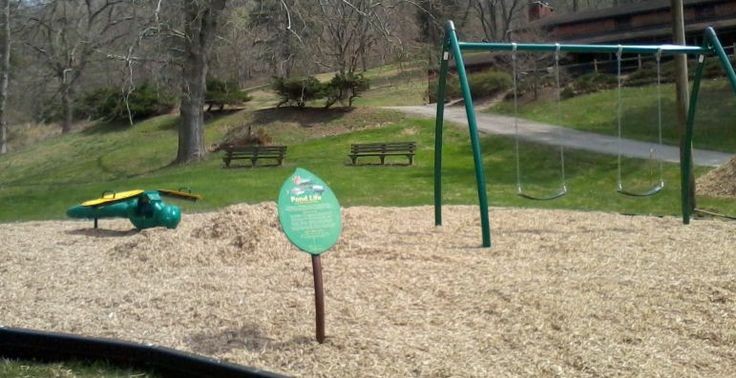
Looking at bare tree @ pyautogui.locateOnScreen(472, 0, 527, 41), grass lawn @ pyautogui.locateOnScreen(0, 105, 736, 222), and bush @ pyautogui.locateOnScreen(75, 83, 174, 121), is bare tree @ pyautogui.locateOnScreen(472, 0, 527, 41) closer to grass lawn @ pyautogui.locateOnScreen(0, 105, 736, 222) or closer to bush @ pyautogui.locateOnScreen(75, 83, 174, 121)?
bush @ pyautogui.locateOnScreen(75, 83, 174, 121)

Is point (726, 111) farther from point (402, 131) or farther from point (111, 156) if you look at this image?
point (111, 156)

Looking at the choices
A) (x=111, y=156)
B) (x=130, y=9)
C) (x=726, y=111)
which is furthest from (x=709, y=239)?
(x=111, y=156)

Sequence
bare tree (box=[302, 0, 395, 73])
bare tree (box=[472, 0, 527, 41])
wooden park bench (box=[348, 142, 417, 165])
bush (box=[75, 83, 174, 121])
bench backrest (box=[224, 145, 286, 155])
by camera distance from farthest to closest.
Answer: bare tree (box=[472, 0, 527, 41]), bush (box=[75, 83, 174, 121]), bench backrest (box=[224, 145, 286, 155]), wooden park bench (box=[348, 142, 417, 165]), bare tree (box=[302, 0, 395, 73])

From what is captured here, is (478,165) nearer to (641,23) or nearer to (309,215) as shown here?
(309,215)

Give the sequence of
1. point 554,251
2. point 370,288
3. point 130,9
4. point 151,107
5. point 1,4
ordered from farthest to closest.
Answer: point 151,107 < point 1,4 < point 130,9 < point 554,251 < point 370,288

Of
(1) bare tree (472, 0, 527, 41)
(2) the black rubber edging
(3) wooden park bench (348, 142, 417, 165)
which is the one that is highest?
(1) bare tree (472, 0, 527, 41)

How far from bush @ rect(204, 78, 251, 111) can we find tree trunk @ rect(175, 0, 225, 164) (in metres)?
11.9

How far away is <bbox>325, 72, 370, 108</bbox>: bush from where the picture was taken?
1350 inches

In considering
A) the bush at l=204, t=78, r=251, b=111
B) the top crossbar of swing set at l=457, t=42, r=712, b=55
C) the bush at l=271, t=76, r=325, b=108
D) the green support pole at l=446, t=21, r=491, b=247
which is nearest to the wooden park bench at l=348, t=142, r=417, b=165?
the bush at l=271, t=76, r=325, b=108

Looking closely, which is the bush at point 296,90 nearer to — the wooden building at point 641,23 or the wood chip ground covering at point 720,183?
the wooden building at point 641,23

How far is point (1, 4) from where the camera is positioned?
2638cm

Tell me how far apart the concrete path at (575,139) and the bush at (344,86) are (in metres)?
2.22

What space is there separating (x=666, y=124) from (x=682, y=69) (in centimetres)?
1599

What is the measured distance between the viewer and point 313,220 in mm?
5742
